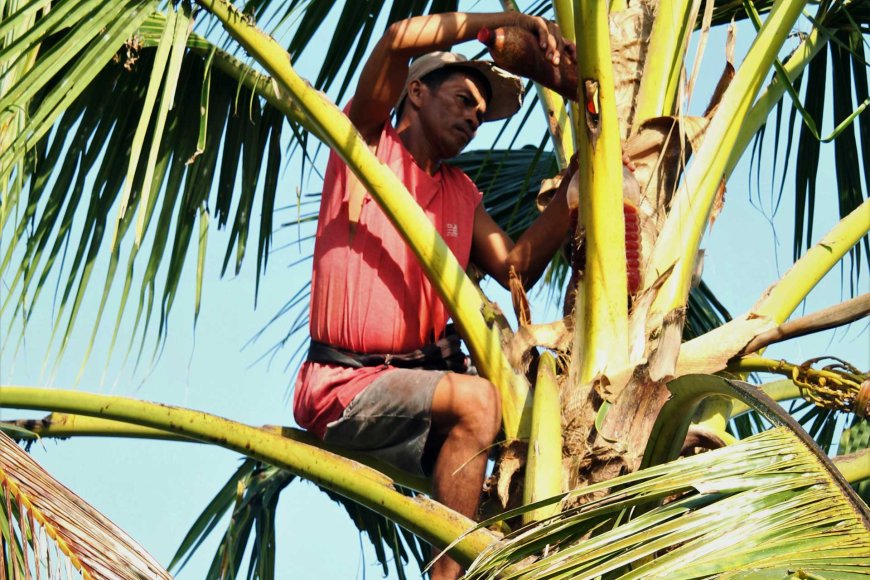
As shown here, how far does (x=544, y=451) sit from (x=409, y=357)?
2.54ft

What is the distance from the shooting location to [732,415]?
3129mm

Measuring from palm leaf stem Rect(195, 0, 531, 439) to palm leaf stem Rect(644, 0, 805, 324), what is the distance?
0.34 m

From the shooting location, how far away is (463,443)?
9.42 ft

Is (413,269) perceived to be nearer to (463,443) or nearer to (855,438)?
(463,443)

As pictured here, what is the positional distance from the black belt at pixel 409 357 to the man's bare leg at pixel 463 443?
32 cm

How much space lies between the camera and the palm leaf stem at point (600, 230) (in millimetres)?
2691

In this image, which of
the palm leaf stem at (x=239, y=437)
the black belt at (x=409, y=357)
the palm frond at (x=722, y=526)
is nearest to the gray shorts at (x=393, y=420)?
the black belt at (x=409, y=357)

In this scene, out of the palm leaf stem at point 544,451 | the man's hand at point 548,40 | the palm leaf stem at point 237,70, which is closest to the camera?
the palm leaf stem at point 544,451

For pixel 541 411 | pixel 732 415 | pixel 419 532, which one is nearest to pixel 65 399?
pixel 419 532

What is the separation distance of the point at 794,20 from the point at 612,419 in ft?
3.50

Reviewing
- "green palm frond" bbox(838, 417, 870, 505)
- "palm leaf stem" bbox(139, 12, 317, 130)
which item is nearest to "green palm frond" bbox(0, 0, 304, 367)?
"palm leaf stem" bbox(139, 12, 317, 130)

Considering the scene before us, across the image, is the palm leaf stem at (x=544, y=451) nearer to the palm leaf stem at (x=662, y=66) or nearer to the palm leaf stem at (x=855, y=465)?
the palm leaf stem at (x=855, y=465)

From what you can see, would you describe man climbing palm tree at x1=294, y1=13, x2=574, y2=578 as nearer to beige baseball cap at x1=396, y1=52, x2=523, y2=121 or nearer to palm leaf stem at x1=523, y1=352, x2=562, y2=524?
beige baseball cap at x1=396, y1=52, x2=523, y2=121

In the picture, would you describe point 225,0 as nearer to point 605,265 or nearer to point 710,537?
point 605,265
